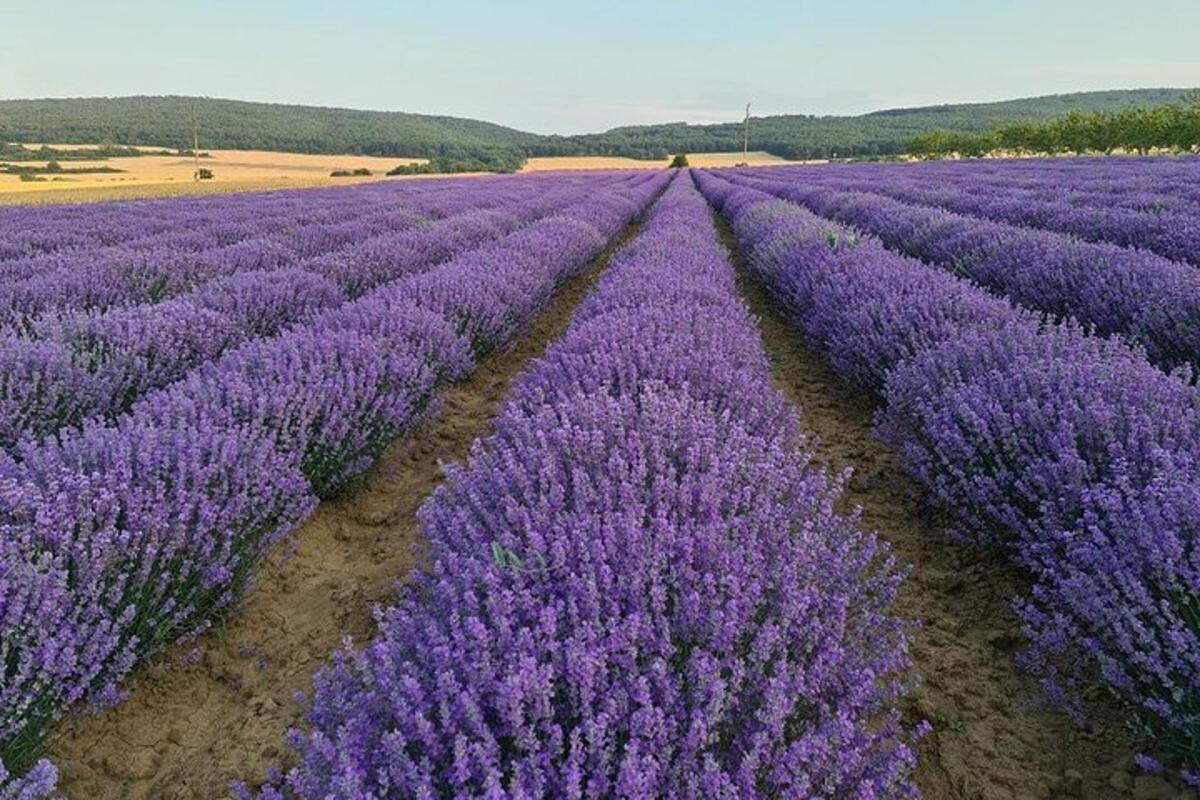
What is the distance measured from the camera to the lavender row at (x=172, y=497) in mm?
1749

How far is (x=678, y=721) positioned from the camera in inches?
52.1

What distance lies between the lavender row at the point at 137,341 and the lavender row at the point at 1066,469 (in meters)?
3.12

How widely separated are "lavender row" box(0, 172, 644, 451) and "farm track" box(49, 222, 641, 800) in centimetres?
112

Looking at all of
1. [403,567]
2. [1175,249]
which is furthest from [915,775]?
[1175,249]

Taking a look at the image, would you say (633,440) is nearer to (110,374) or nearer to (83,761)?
(83,761)

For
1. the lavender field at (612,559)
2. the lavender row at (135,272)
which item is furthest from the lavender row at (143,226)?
the lavender field at (612,559)

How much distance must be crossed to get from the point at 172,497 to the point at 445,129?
94.8 meters

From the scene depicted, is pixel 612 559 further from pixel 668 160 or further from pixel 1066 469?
pixel 668 160

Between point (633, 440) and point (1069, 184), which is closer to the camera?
point (633, 440)

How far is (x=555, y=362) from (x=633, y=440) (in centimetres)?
116

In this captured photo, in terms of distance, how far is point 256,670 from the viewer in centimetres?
235

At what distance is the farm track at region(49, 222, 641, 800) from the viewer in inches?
76.7

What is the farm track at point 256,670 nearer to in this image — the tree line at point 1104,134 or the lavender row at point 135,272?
the lavender row at point 135,272

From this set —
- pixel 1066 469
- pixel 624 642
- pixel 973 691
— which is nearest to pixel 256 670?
pixel 624 642
